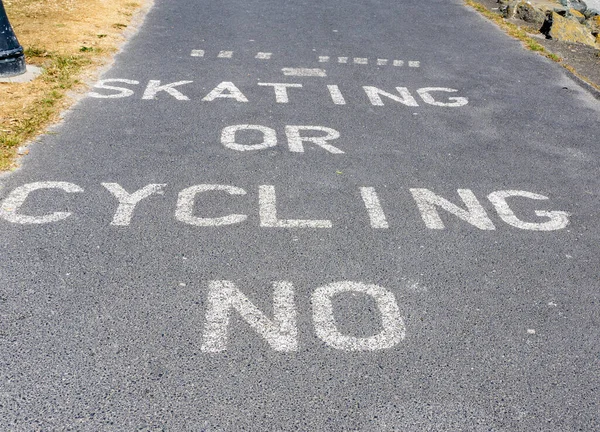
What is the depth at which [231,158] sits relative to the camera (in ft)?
21.4

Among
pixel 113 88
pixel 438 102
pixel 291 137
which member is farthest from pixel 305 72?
pixel 113 88

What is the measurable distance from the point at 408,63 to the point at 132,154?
5.44 m

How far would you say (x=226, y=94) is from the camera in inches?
331

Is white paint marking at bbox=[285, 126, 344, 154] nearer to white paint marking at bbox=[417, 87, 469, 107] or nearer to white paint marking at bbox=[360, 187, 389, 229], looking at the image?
white paint marking at bbox=[360, 187, 389, 229]

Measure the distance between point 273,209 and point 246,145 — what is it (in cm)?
150

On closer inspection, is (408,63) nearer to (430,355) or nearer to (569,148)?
(569,148)

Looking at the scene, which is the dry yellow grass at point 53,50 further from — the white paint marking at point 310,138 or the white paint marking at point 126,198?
the white paint marking at point 310,138

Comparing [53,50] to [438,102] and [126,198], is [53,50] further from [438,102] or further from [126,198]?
[438,102]

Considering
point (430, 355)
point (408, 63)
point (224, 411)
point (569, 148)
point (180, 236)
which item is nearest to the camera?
point (224, 411)

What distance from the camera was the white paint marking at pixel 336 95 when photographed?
27.5 ft

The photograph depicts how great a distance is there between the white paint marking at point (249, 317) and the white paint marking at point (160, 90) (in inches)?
169

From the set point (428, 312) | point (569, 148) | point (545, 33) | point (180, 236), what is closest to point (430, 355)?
point (428, 312)

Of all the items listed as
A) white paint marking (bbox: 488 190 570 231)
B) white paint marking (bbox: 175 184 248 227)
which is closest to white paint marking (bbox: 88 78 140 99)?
white paint marking (bbox: 175 184 248 227)

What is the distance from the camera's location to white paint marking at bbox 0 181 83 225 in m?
5.12
